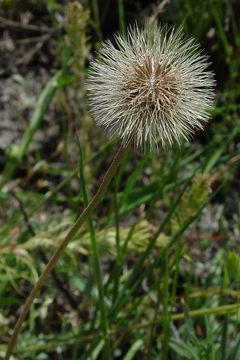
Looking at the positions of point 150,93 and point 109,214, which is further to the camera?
point 109,214

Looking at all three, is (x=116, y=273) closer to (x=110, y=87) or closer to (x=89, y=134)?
(x=110, y=87)

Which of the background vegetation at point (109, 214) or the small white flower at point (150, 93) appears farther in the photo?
the background vegetation at point (109, 214)

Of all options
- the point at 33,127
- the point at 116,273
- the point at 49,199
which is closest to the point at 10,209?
the point at 49,199

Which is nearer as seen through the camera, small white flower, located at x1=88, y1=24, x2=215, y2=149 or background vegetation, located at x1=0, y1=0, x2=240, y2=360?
small white flower, located at x1=88, y1=24, x2=215, y2=149

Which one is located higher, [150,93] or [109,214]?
[150,93]
